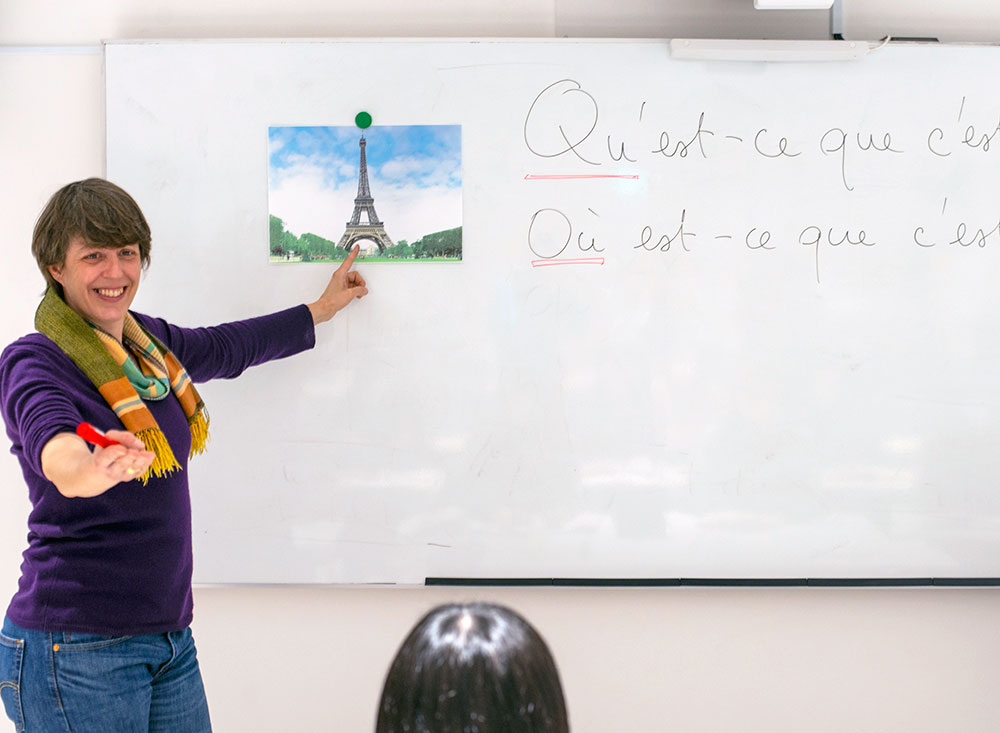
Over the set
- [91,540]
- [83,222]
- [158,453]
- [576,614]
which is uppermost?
[83,222]

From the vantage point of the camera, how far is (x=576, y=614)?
2.11 metres

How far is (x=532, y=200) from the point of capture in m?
2.03

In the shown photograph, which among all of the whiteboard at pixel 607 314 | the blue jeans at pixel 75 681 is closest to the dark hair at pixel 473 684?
the blue jeans at pixel 75 681

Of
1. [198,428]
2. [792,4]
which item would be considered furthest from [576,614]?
[792,4]

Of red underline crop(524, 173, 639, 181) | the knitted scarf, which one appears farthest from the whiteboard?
the knitted scarf

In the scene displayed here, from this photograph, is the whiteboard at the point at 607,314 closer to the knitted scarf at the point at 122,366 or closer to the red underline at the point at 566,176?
the red underline at the point at 566,176

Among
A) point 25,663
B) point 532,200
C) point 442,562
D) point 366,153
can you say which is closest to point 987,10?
point 532,200

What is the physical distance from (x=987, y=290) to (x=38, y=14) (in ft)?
7.58

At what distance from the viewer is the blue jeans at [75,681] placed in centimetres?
141

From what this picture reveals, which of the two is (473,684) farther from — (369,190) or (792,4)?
(792,4)

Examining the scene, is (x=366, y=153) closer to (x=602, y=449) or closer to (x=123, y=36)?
(x=123, y=36)

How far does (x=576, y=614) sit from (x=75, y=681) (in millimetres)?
1103

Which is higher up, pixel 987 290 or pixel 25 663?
pixel 987 290

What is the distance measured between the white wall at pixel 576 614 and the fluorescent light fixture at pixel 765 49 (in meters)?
0.11
